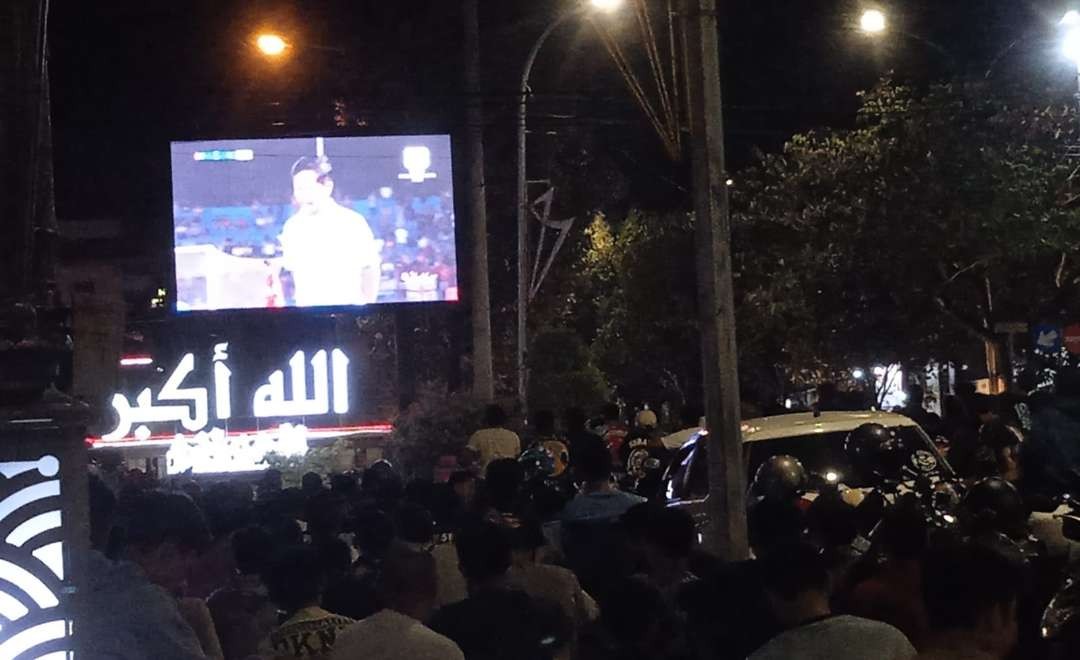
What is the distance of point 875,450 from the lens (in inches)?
410

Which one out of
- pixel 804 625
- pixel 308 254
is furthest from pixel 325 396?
pixel 804 625

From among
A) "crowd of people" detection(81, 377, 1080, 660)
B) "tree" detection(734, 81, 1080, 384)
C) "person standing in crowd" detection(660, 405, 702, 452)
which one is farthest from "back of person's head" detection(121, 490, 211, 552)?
"tree" detection(734, 81, 1080, 384)

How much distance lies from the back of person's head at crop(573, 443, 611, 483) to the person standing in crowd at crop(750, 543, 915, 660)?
146 inches

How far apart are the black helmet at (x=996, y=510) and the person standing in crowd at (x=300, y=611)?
2811mm

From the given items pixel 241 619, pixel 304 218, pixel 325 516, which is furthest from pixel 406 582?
pixel 304 218

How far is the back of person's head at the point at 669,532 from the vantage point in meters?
6.76

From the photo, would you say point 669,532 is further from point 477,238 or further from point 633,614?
point 477,238

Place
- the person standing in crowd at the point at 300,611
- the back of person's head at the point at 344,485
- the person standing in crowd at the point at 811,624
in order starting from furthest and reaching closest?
the back of person's head at the point at 344,485 < the person standing in crowd at the point at 300,611 < the person standing in crowd at the point at 811,624

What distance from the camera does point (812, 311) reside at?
2923 centimetres

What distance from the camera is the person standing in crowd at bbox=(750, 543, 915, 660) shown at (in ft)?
15.6

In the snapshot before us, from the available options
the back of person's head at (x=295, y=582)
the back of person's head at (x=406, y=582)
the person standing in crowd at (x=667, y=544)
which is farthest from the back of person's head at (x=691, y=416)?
the back of person's head at (x=406, y=582)

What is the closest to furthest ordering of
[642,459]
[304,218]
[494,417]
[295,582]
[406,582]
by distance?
[406,582] → [295,582] → [642,459] → [494,417] → [304,218]

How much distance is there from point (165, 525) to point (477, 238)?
1343 cm

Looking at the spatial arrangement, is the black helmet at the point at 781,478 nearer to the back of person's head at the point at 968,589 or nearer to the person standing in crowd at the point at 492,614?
the person standing in crowd at the point at 492,614
